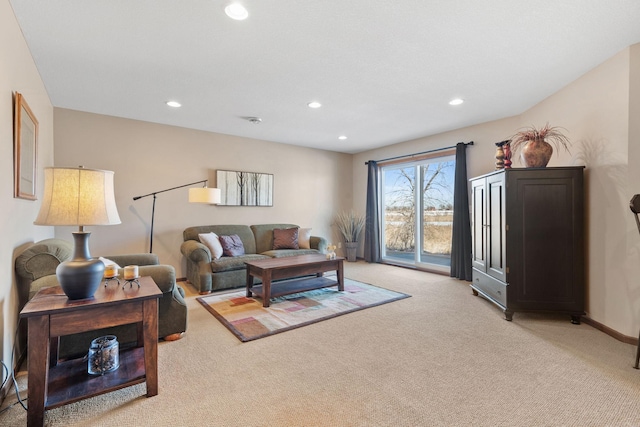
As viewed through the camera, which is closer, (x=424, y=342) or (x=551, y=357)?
(x=551, y=357)

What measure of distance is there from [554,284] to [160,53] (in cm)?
430

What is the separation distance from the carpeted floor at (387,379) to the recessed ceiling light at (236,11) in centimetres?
248

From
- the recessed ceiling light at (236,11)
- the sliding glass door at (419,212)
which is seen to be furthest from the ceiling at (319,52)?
the sliding glass door at (419,212)

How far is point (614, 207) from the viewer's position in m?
2.70

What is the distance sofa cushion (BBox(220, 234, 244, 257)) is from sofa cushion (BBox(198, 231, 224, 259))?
0.10 metres

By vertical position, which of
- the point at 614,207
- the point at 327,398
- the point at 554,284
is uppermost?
the point at 614,207

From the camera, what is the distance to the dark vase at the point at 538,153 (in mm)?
3076

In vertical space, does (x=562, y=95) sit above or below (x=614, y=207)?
above

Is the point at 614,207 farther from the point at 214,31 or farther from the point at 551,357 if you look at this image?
the point at 214,31

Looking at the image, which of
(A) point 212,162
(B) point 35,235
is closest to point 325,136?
(A) point 212,162

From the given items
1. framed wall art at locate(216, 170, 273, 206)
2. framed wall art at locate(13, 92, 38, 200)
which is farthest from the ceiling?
framed wall art at locate(216, 170, 273, 206)

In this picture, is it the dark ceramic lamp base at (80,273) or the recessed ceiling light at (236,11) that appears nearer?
the dark ceramic lamp base at (80,273)

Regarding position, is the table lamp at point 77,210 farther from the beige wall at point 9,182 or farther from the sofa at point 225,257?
the sofa at point 225,257

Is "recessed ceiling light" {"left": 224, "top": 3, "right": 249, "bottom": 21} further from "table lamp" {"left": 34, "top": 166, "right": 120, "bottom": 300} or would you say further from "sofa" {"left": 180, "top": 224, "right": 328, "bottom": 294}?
"sofa" {"left": 180, "top": 224, "right": 328, "bottom": 294}
